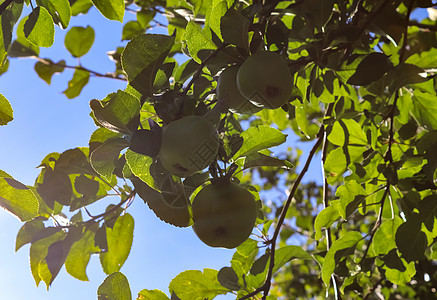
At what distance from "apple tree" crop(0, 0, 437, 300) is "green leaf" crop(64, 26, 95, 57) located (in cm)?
50

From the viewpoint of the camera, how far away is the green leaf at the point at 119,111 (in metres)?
0.72

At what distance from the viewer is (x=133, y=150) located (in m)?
0.71

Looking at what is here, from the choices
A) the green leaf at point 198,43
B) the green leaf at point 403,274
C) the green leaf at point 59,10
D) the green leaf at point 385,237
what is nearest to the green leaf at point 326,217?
the green leaf at point 385,237

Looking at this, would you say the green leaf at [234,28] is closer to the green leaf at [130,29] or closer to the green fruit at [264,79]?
the green fruit at [264,79]

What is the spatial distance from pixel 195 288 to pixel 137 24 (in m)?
1.34

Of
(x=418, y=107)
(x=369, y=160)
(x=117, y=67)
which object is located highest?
(x=117, y=67)

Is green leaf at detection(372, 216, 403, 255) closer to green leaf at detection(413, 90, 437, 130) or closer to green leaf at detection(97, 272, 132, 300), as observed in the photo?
green leaf at detection(413, 90, 437, 130)

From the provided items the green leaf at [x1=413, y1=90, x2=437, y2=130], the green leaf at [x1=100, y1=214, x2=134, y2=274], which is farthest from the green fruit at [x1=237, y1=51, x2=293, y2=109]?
the green leaf at [x1=413, y1=90, x2=437, y2=130]

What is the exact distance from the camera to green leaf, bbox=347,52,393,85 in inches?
40.3

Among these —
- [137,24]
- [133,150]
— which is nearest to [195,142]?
[133,150]

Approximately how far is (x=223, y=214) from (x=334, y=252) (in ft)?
2.32

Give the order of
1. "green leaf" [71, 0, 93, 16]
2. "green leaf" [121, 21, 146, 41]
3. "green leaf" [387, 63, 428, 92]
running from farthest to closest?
1. "green leaf" [121, 21, 146, 41]
2. "green leaf" [71, 0, 93, 16]
3. "green leaf" [387, 63, 428, 92]

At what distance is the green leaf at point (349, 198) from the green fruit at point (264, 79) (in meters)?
0.59

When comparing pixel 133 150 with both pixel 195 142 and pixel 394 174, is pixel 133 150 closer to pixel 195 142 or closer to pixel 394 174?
pixel 195 142
